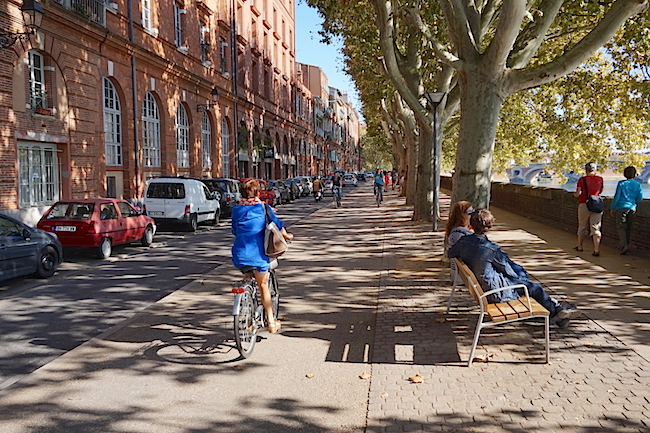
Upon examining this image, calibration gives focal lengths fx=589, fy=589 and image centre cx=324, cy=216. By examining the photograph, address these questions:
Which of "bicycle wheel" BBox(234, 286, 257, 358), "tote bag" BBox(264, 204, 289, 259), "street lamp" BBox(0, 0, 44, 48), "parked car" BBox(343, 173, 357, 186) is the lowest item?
"bicycle wheel" BBox(234, 286, 257, 358)

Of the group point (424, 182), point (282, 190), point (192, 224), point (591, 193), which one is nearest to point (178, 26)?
point (282, 190)

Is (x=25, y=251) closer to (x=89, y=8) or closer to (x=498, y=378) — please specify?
(x=498, y=378)

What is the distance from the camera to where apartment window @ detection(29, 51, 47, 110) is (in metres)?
18.0

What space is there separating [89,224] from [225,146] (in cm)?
2562

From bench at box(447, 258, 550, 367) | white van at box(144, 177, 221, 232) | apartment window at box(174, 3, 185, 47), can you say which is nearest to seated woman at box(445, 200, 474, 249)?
bench at box(447, 258, 550, 367)

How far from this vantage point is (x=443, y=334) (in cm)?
625

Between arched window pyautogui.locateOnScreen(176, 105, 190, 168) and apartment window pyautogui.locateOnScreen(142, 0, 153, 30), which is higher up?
apartment window pyautogui.locateOnScreen(142, 0, 153, 30)

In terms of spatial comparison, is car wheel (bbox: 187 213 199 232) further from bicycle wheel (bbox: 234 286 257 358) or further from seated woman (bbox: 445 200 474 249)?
bicycle wheel (bbox: 234 286 257 358)

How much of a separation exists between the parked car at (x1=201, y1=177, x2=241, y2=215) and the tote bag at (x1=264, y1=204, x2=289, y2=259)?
692 inches

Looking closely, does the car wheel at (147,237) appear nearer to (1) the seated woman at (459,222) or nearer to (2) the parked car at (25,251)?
(2) the parked car at (25,251)

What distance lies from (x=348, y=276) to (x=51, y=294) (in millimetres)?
4707

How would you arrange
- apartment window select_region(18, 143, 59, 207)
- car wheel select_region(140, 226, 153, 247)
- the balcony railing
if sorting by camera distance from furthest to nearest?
the balcony railing → apartment window select_region(18, 143, 59, 207) → car wheel select_region(140, 226, 153, 247)

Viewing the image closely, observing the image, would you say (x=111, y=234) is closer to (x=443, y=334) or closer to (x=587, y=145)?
(x=443, y=334)

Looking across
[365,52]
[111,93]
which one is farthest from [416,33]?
[111,93]
